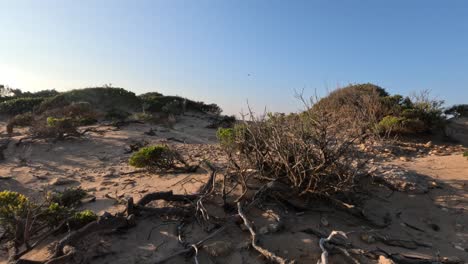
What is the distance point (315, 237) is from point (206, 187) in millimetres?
1503

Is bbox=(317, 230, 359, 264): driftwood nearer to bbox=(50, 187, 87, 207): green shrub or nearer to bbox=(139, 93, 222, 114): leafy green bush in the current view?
bbox=(50, 187, 87, 207): green shrub

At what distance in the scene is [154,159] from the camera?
5.99 m

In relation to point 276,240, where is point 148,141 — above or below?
above

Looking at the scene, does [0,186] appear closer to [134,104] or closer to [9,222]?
[9,222]

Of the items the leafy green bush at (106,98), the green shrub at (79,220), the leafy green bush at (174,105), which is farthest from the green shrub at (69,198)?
the leafy green bush at (106,98)

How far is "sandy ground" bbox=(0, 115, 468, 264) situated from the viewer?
137 inches

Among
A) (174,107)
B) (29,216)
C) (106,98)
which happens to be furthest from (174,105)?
(29,216)

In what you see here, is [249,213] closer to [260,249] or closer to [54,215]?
[260,249]

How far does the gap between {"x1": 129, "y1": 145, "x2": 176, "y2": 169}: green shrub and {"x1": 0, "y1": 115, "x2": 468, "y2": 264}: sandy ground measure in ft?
0.67

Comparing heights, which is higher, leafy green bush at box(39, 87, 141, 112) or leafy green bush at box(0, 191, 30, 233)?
leafy green bush at box(39, 87, 141, 112)

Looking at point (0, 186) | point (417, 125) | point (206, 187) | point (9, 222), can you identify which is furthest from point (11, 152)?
point (417, 125)

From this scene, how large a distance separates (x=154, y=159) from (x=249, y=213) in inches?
95.7

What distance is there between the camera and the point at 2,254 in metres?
3.60

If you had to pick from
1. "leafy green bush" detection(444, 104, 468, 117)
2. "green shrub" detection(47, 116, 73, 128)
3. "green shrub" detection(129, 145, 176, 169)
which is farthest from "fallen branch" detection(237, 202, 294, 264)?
"leafy green bush" detection(444, 104, 468, 117)
